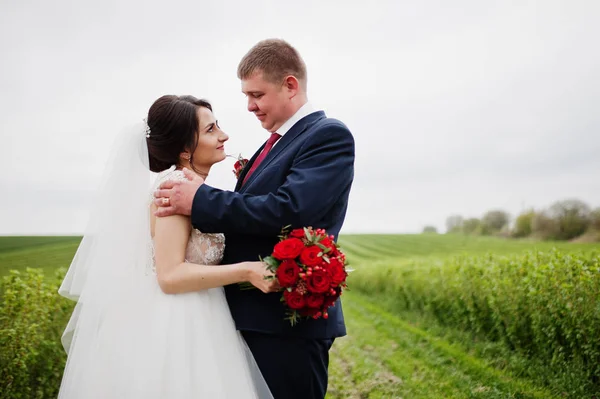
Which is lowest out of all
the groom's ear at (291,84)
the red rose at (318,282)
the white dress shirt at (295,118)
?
the red rose at (318,282)

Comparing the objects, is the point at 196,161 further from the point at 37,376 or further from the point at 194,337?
the point at 37,376

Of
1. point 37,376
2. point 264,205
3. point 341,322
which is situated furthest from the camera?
point 37,376

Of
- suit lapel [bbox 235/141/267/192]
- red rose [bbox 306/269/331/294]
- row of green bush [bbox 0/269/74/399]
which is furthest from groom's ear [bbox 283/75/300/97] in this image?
row of green bush [bbox 0/269/74/399]

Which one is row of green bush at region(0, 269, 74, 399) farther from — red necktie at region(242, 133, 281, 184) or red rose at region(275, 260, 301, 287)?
red rose at region(275, 260, 301, 287)

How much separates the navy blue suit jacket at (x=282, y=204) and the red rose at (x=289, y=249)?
0.18m

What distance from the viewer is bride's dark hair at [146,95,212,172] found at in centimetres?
364

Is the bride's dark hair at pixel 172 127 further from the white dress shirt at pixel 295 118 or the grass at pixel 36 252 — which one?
the grass at pixel 36 252

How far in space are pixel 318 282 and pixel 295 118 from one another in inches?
51.6

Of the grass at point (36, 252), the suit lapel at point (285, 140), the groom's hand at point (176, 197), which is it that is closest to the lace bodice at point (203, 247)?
the groom's hand at point (176, 197)

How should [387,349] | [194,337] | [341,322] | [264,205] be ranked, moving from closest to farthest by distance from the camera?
[264,205] < [194,337] < [341,322] < [387,349]

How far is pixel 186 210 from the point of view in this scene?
314 cm

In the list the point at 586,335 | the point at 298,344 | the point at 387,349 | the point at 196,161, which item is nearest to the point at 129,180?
the point at 196,161

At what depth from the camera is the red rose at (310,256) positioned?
2814mm

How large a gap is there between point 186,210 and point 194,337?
80 centimetres
